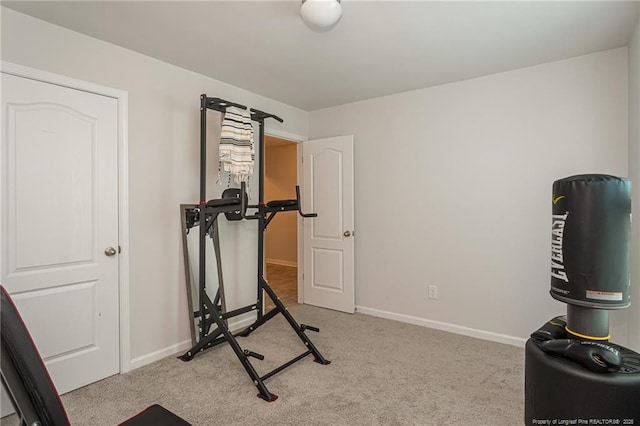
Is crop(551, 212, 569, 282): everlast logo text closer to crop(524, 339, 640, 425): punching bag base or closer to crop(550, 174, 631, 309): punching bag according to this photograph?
crop(550, 174, 631, 309): punching bag

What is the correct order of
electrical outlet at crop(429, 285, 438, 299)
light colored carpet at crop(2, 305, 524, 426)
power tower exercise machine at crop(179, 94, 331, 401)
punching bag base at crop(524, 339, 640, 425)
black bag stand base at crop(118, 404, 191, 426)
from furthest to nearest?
electrical outlet at crop(429, 285, 438, 299)
power tower exercise machine at crop(179, 94, 331, 401)
light colored carpet at crop(2, 305, 524, 426)
black bag stand base at crop(118, 404, 191, 426)
punching bag base at crop(524, 339, 640, 425)

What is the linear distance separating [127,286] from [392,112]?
9.90ft

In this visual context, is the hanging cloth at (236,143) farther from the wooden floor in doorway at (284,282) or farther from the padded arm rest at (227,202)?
the wooden floor in doorway at (284,282)

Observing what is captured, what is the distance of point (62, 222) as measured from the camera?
2283mm

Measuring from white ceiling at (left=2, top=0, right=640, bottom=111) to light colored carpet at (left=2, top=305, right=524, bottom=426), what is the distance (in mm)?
2438

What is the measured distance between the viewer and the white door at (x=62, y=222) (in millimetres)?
2086

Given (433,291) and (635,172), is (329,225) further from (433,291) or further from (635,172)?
(635,172)

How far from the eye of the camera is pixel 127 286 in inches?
102

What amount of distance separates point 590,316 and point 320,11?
1.94 meters

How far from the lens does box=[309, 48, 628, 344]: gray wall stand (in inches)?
108

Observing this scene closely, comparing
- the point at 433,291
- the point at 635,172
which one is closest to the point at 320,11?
the point at 635,172

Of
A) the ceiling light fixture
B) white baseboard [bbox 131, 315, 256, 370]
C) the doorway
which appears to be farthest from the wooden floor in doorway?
the ceiling light fixture

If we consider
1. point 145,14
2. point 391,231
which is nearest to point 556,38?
point 391,231

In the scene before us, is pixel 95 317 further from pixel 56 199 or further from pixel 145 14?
pixel 145 14
